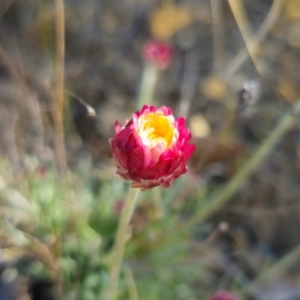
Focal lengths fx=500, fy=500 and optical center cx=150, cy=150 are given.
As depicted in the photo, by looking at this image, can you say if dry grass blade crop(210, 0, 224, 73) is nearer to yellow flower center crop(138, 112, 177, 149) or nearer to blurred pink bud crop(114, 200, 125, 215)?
blurred pink bud crop(114, 200, 125, 215)

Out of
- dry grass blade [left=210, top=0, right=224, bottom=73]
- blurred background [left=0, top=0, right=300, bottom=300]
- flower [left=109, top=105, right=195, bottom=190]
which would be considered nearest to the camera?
flower [left=109, top=105, right=195, bottom=190]

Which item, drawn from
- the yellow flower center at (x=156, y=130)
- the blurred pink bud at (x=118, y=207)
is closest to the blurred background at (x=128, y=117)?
the blurred pink bud at (x=118, y=207)

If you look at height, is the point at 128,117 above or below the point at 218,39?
below

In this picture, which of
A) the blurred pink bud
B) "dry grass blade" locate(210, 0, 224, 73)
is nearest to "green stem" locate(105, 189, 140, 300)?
the blurred pink bud

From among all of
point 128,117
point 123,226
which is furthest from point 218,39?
point 123,226

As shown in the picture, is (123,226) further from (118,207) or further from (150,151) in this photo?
(118,207)

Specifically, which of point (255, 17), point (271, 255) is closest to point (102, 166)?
point (271, 255)
